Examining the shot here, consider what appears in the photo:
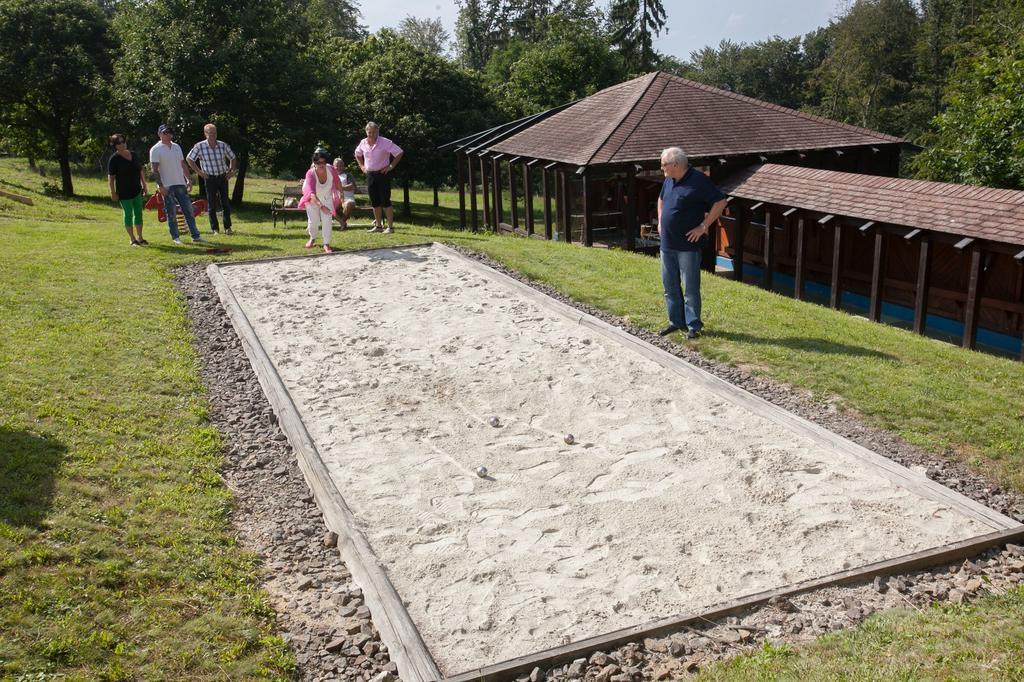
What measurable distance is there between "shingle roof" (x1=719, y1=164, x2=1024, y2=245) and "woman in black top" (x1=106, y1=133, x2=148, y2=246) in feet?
37.4

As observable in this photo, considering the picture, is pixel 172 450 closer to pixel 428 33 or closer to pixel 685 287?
pixel 685 287

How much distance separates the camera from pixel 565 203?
22422 mm

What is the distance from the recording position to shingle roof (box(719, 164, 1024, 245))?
13.1 m

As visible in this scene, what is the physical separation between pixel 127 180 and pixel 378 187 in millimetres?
4138

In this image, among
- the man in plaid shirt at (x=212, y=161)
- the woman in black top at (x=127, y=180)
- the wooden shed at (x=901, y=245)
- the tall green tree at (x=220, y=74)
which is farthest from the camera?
the tall green tree at (x=220, y=74)

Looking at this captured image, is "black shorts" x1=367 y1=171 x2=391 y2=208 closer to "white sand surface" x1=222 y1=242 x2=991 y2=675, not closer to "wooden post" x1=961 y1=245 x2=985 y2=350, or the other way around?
"white sand surface" x1=222 y1=242 x2=991 y2=675

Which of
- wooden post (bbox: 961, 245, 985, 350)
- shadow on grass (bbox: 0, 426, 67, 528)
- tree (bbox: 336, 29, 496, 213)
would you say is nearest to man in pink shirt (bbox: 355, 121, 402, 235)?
wooden post (bbox: 961, 245, 985, 350)

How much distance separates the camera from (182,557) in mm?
5359

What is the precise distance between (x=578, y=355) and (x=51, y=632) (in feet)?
19.2

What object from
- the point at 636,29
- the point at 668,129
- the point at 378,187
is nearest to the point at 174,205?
the point at 378,187

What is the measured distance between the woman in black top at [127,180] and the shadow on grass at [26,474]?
8.15m

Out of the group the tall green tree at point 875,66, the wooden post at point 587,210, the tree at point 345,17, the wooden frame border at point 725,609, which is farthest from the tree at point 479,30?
the wooden frame border at point 725,609

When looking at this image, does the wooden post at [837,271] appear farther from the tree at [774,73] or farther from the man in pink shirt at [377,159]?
the tree at [774,73]

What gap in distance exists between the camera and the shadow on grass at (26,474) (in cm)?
548
